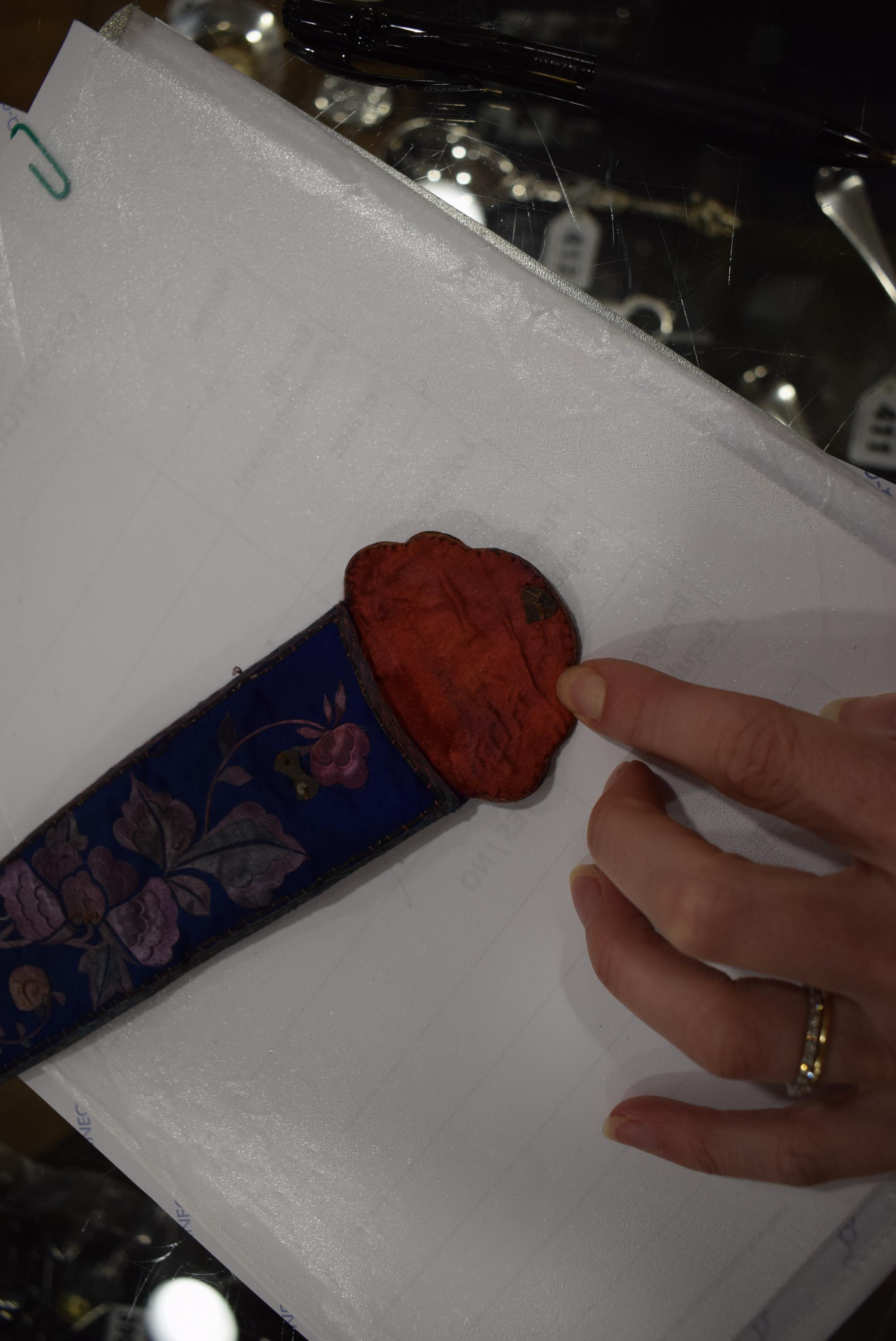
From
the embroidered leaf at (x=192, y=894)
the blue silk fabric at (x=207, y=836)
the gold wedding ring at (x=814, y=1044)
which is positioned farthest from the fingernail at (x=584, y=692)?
the embroidered leaf at (x=192, y=894)

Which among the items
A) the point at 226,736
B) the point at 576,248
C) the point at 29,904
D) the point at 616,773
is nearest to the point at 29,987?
the point at 29,904

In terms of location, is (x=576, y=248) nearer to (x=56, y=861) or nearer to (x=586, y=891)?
(x=586, y=891)

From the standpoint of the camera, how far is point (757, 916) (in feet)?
1.51

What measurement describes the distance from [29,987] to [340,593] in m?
0.44

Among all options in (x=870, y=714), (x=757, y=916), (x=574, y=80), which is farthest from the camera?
(x=574, y=80)

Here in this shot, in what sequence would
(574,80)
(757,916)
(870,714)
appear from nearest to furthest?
(757,916), (870,714), (574,80)

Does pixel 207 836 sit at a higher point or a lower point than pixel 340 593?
lower

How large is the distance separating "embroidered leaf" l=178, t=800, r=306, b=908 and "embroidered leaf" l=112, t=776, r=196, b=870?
0.04ft

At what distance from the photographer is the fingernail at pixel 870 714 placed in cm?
56

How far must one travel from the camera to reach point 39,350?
2.37ft

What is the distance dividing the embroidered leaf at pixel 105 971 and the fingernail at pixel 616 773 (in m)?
0.43

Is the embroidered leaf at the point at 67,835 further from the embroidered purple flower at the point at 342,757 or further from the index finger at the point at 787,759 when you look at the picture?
the index finger at the point at 787,759

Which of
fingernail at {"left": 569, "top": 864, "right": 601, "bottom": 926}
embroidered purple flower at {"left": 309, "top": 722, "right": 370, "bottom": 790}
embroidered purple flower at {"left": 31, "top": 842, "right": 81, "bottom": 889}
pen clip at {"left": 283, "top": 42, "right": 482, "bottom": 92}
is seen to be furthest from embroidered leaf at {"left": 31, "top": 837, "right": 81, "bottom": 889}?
pen clip at {"left": 283, "top": 42, "right": 482, "bottom": 92}

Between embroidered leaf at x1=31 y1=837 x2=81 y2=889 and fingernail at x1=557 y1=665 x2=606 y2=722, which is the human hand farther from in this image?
embroidered leaf at x1=31 y1=837 x2=81 y2=889
